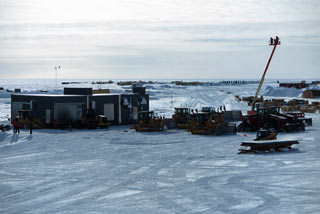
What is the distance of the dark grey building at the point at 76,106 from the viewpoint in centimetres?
3647

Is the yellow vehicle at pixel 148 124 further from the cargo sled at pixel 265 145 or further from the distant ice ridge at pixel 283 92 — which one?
the distant ice ridge at pixel 283 92

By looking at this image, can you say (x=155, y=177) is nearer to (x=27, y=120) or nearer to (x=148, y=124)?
(x=148, y=124)

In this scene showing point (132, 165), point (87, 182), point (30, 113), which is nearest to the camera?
point (87, 182)

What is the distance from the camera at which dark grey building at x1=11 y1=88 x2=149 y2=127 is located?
36.5 meters

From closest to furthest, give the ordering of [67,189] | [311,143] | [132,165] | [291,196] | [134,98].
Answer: [291,196]
[67,189]
[132,165]
[311,143]
[134,98]

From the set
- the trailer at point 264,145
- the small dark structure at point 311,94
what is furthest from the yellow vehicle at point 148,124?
the small dark structure at point 311,94

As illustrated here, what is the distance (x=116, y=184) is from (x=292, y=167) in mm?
7380

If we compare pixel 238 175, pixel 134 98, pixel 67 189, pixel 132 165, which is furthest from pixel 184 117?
pixel 67 189

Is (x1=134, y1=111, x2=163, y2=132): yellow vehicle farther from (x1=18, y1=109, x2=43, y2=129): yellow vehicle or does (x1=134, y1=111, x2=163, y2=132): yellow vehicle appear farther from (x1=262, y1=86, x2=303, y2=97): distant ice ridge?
(x1=262, y1=86, x2=303, y2=97): distant ice ridge

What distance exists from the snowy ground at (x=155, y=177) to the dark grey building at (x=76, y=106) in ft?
30.0

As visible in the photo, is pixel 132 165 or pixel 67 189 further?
pixel 132 165

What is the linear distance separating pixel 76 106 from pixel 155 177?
2192cm

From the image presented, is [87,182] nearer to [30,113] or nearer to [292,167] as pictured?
[292,167]

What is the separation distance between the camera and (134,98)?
41844 mm
